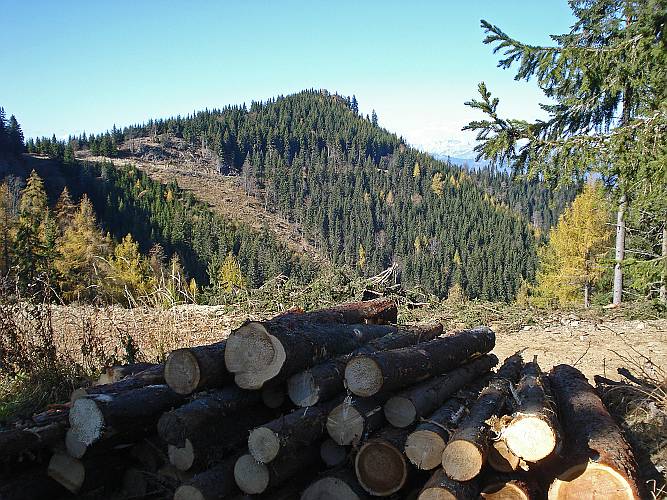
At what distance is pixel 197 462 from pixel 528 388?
8.46ft

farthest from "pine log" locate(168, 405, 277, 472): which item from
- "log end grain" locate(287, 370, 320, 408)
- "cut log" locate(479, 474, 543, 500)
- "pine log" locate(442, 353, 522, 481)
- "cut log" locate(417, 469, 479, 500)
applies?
"cut log" locate(479, 474, 543, 500)

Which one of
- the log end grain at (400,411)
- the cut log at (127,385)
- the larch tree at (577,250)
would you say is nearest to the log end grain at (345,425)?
the log end grain at (400,411)

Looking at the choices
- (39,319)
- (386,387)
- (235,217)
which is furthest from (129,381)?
(235,217)

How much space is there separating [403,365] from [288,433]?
1.03m

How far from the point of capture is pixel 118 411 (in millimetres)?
3236

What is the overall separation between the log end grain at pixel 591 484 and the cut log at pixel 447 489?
0.50 meters

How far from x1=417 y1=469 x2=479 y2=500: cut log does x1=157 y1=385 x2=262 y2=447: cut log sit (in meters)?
1.43

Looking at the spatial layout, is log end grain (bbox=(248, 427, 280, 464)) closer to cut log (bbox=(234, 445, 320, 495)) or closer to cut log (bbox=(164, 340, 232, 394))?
cut log (bbox=(234, 445, 320, 495))

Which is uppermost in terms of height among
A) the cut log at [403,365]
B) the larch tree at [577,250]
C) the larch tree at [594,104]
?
the larch tree at [594,104]

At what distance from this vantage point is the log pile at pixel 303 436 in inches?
114

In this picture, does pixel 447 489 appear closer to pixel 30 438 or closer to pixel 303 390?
pixel 303 390

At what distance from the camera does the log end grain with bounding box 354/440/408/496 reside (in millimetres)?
3035

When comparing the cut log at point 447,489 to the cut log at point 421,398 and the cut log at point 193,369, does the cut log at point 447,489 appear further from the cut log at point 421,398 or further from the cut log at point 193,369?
the cut log at point 193,369

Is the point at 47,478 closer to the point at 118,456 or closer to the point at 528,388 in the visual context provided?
the point at 118,456
